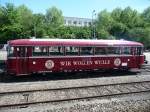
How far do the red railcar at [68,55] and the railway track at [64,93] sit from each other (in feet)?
12.4

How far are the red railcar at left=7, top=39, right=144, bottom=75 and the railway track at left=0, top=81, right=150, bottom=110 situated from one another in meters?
3.79

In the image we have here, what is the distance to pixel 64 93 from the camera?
1591 cm

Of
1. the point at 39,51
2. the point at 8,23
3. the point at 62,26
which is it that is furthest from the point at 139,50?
the point at 62,26

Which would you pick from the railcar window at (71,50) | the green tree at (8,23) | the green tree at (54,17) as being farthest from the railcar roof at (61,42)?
the green tree at (54,17)

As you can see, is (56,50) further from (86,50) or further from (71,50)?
(86,50)

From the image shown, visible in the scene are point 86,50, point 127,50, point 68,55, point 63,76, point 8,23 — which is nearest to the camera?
point 68,55

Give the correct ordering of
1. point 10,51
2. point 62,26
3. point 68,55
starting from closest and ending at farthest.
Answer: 1. point 10,51
2. point 68,55
3. point 62,26

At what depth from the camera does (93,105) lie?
13.3 m

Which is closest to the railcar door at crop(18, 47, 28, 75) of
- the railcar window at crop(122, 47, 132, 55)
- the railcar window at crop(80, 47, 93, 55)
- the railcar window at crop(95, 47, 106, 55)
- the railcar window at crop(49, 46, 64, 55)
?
the railcar window at crop(49, 46, 64, 55)

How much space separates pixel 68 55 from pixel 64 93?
5.29 metres

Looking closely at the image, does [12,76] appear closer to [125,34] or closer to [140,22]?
[125,34]

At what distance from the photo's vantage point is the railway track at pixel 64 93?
1415 cm

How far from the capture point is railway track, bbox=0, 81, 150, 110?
14152mm

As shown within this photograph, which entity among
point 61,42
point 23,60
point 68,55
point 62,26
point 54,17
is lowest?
point 23,60
